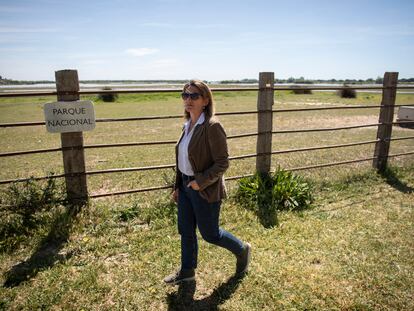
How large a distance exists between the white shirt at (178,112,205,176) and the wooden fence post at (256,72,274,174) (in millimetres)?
2977

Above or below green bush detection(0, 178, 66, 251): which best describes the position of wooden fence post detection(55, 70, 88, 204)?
above

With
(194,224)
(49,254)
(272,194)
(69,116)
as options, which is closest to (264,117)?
(272,194)

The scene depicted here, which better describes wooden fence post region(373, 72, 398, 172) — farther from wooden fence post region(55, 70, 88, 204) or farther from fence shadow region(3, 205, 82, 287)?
fence shadow region(3, 205, 82, 287)

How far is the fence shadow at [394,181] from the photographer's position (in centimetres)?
684

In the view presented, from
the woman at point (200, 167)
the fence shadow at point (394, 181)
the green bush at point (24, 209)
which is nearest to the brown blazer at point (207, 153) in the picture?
the woman at point (200, 167)

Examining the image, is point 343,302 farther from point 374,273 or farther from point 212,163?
point 212,163

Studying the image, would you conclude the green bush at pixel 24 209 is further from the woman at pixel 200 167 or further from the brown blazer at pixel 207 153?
the brown blazer at pixel 207 153

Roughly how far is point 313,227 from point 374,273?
129cm

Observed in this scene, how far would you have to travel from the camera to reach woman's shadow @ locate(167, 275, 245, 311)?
3436mm

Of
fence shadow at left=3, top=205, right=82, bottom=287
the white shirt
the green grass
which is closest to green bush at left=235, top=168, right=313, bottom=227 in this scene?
the green grass

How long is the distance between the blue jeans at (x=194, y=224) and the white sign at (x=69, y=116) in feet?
7.26

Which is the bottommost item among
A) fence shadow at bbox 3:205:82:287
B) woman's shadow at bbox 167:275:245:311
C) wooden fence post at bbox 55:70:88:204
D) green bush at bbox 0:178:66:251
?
woman's shadow at bbox 167:275:245:311

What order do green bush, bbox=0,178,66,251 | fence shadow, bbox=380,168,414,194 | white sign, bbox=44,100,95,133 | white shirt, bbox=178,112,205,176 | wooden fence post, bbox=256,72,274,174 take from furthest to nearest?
fence shadow, bbox=380,168,414,194
wooden fence post, bbox=256,72,274,174
white sign, bbox=44,100,95,133
green bush, bbox=0,178,66,251
white shirt, bbox=178,112,205,176

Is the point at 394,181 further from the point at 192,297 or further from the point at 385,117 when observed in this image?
the point at 192,297
